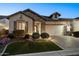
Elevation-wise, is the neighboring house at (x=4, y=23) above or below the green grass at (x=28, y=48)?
above

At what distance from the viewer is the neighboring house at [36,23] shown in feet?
29.4

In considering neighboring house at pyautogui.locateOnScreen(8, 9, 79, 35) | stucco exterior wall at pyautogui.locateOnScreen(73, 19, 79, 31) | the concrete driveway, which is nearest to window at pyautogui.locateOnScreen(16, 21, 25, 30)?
neighboring house at pyautogui.locateOnScreen(8, 9, 79, 35)

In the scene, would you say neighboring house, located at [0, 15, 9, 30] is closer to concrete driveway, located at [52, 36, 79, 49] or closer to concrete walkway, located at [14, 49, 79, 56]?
concrete walkway, located at [14, 49, 79, 56]

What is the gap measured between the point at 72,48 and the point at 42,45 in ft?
1.17

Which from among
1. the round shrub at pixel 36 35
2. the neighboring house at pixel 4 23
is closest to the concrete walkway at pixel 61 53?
the round shrub at pixel 36 35

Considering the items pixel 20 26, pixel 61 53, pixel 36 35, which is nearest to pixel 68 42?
pixel 61 53

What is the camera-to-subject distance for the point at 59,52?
8.94 m

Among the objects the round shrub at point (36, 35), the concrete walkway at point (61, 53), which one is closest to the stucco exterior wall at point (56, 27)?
the round shrub at point (36, 35)

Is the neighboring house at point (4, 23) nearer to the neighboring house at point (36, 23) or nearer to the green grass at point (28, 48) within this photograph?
the neighboring house at point (36, 23)

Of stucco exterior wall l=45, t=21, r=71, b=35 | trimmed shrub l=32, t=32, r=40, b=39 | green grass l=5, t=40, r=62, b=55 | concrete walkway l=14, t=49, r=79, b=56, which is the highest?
stucco exterior wall l=45, t=21, r=71, b=35

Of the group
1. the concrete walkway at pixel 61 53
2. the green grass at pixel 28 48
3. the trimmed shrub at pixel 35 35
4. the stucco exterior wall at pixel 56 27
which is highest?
the stucco exterior wall at pixel 56 27

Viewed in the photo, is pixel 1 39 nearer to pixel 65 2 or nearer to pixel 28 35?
pixel 28 35

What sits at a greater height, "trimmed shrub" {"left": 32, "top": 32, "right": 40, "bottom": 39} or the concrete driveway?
"trimmed shrub" {"left": 32, "top": 32, "right": 40, "bottom": 39}

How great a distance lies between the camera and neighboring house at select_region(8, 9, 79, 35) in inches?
353
